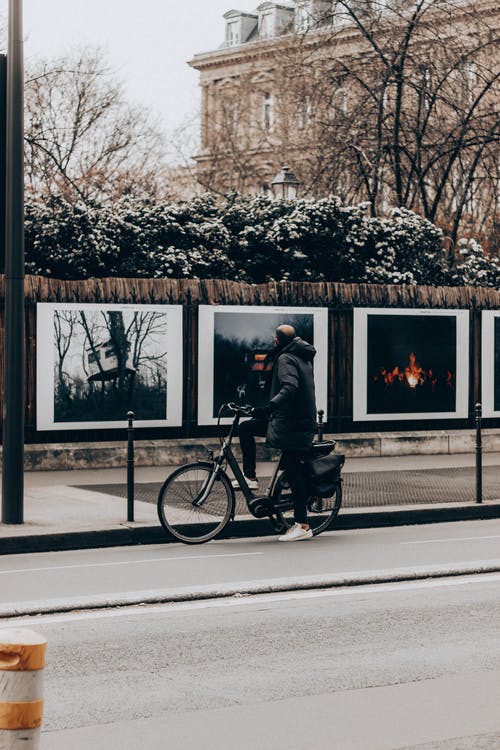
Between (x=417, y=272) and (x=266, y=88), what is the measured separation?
1414 cm

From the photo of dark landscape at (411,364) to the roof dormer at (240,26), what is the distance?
2044 inches

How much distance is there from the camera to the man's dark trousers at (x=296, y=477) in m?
11.0

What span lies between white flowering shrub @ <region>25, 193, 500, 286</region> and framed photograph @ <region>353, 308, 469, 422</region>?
3071 mm

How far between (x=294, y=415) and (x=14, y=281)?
277cm

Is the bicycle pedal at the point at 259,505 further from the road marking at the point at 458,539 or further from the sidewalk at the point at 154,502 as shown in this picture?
the road marking at the point at 458,539

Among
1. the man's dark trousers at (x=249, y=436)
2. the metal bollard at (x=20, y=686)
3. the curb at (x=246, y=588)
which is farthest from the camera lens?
the man's dark trousers at (x=249, y=436)

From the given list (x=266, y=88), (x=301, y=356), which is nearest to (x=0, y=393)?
(x=301, y=356)

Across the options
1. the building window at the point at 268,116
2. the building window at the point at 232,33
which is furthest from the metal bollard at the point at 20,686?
the building window at the point at 232,33

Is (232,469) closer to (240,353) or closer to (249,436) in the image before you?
(249,436)

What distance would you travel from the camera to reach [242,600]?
8273 mm

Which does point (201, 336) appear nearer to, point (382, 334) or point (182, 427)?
point (182, 427)

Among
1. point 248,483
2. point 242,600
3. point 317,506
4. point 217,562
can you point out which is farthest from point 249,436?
Answer: point 242,600

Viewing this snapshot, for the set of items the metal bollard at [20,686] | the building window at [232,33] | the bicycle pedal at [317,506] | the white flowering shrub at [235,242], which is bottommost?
the bicycle pedal at [317,506]

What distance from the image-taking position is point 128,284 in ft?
53.2
